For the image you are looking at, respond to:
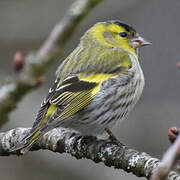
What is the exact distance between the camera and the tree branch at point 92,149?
2986 millimetres

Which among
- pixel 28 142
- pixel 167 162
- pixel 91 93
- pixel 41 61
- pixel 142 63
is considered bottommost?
pixel 28 142

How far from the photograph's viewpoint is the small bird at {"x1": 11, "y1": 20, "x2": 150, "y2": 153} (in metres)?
3.78

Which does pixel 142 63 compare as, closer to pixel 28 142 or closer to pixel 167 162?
pixel 28 142

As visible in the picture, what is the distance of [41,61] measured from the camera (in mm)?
2527

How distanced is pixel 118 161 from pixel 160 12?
6317mm

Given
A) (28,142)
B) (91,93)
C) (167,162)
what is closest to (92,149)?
(28,142)

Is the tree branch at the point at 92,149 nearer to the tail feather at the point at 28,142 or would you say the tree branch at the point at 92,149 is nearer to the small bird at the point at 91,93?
the small bird at the point at 91,93

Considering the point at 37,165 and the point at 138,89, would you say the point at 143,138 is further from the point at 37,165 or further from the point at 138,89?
the point at 138,89

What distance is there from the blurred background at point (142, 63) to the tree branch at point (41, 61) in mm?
2946

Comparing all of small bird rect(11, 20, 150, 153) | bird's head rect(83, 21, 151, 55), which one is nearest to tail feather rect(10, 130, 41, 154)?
small bird rect(11, 20, 150, 153)

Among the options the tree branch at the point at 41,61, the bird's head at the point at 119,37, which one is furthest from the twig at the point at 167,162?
the bird's head at the point at 119,37

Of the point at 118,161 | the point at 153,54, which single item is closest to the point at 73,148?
the point at 118,161

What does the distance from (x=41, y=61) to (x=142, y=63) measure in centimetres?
600

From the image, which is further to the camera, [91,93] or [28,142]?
[91,93]
